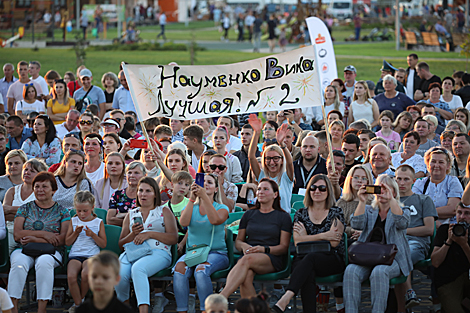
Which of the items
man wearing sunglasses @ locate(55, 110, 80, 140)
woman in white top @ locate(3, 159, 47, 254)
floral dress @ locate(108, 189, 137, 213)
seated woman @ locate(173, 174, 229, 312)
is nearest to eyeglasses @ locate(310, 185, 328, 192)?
seated woman @ locate(173, 174, 229, 312)

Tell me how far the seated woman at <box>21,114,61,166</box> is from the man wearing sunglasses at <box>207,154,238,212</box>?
3.81 meters

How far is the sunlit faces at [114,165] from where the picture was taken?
844cm

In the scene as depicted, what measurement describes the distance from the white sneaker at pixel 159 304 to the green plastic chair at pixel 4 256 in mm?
1735

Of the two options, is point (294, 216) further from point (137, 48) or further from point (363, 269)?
point (137, 48)

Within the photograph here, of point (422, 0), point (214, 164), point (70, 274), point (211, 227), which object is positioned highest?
point (422, 0)

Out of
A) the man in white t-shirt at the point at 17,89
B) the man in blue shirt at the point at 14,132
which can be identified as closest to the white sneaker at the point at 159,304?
the man in blue shirt at the point at 14,132

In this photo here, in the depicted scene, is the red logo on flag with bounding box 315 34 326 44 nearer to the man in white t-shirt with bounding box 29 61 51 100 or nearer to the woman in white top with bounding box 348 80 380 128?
the woman in white top with bounding box 348 80 380 128

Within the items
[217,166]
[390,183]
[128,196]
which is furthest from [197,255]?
[390,183]

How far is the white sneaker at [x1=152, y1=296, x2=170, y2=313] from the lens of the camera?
7323 mm

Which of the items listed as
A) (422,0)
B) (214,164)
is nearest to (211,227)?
(214,164)

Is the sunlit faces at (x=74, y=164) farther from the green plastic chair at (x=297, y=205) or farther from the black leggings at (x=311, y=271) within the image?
the black leggings at (x=311, y=271)

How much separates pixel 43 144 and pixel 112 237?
387 centimetres

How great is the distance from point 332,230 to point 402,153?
3.21m

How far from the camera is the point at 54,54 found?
3588 centimetres
